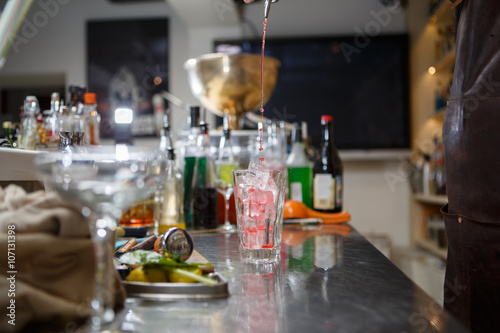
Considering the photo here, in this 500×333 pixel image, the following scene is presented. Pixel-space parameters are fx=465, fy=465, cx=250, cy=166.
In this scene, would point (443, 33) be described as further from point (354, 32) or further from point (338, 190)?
point (338, 190)

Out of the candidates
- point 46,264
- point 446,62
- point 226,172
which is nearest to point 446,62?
point 446,62

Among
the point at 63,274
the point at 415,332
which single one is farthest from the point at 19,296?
the point at 415,332

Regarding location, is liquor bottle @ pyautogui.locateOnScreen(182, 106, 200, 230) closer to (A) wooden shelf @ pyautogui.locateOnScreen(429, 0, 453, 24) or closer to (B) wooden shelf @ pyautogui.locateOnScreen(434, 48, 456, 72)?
(B) wooden shelf @ pyautogui.locateOnScreen(434, 48, 456, 72)

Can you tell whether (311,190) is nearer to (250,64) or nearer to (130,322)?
(250,64)

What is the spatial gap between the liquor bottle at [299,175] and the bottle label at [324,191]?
59 millimetres

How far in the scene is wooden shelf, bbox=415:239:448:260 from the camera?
2947 millimetres

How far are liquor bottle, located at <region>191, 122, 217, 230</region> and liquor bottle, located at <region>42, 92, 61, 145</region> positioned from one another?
36cm

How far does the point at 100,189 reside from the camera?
43 cm

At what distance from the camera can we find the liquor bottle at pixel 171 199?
3.94 feet

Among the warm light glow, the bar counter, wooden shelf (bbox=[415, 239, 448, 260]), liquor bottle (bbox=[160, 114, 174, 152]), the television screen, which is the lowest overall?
wooden shelf (bbox=[415, 239, 448, 260])

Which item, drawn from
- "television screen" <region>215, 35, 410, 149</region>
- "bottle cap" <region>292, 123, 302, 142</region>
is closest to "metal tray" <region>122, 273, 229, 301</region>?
"bottle cap" <region>292, 123, 302, 142</region>

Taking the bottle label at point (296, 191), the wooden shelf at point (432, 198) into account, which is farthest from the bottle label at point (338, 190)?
the wooden shelf at point (432, 198)

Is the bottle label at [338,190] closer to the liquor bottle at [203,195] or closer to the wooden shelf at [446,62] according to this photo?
the liquor bottle at [203,195]

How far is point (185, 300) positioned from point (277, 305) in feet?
0.35
